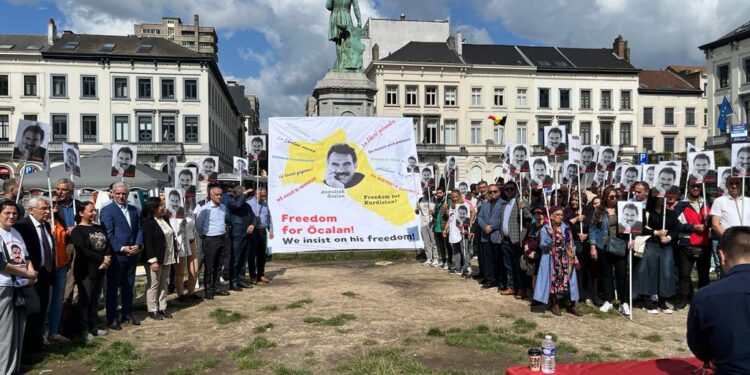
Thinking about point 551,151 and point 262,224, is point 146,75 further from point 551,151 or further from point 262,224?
point 551,151

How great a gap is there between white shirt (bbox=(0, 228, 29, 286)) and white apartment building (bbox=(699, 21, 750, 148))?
55.1 m

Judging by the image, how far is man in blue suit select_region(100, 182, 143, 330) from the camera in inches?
326

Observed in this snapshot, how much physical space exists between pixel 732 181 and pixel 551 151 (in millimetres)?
3125

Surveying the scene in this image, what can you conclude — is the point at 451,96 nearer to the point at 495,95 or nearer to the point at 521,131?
the point at 495,95

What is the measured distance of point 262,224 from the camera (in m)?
12.7

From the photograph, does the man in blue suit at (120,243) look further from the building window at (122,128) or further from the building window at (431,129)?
the building window at (431,129)

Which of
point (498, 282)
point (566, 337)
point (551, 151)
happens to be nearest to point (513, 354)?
point (566, 337)

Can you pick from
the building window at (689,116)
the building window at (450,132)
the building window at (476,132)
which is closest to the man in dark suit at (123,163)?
the building window at (450,132)

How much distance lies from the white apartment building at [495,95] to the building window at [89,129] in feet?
80.4

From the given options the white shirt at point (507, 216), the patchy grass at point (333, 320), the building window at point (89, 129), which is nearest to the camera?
the patchy grass at point (333, 320)

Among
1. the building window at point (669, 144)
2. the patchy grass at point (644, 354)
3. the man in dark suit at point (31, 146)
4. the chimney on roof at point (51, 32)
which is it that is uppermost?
the chimney on roof at point (51, 32)

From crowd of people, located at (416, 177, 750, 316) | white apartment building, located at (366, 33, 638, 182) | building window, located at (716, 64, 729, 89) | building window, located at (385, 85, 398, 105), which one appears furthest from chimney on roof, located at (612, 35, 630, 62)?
crowd of people, located at (416, 177, 750, 316)

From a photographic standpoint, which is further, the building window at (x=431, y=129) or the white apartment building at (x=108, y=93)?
the building window at (x=431, y=129)

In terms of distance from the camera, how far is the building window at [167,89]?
170ft
